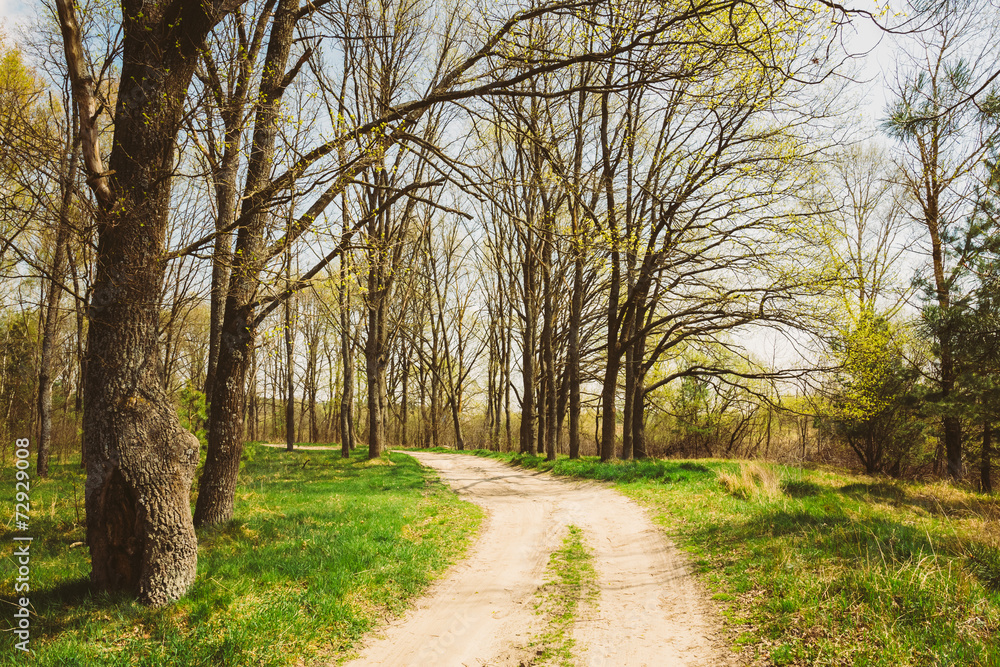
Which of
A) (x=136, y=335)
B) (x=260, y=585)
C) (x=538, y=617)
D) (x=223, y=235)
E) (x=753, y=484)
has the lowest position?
(x=538, y=617)

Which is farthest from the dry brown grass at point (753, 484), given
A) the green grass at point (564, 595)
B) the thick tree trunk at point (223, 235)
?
the thick tree trunk at point (223, 235)

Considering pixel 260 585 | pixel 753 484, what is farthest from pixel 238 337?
pixel 753 484

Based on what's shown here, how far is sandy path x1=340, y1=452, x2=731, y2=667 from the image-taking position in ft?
12.7

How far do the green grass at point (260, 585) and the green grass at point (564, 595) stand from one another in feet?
4.55

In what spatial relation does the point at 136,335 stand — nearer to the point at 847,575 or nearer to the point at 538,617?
the point at 538,617

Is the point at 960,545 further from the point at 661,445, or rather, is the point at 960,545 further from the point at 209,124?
the point at 661,445

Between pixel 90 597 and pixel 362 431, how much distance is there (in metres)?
38.7

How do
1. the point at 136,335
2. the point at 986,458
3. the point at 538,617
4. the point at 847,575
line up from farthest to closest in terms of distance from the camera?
the point at 986,458 → the point at 538,617 → the point at 136,335 → the point at 847,575

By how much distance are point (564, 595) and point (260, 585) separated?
9.89ft

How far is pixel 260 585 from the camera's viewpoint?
4.61 m

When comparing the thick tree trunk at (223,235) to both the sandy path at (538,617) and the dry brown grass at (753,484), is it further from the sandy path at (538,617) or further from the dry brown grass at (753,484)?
the dry brown grass at (753,484)

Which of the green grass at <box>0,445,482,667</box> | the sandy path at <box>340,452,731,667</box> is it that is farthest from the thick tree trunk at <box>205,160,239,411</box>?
the sandy path at <box>340,452,731,667</box>

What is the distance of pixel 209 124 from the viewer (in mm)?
5406

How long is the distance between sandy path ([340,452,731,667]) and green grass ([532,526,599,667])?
92 mm
